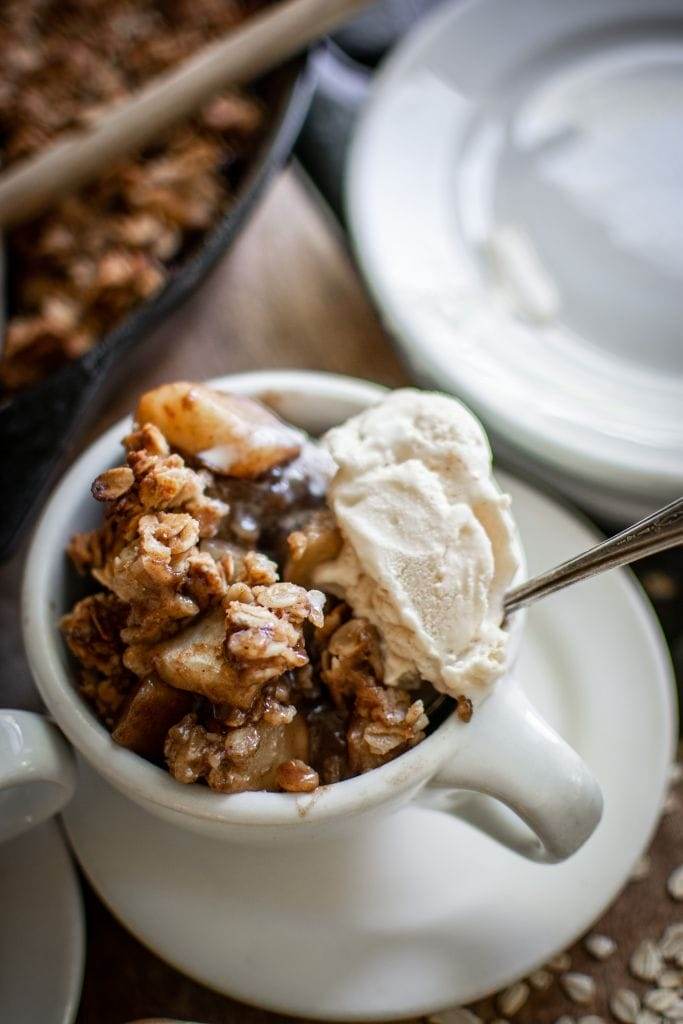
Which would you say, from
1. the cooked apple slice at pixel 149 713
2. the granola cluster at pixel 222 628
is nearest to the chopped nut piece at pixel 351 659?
the granola cluster at pixel 222 628

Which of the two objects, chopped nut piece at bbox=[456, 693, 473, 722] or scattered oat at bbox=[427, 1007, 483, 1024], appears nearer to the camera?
chopped nut piece at bbox=[456, 693, 473, 722]

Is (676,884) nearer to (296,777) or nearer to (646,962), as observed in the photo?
(646,962)

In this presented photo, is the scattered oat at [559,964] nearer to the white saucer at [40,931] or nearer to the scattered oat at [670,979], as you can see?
the scattered oat at [670,979]

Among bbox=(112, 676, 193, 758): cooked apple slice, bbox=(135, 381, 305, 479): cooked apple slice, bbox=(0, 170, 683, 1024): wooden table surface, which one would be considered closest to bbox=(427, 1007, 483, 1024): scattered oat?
bbox=(0, 170, 683, 1024): wooden table surface

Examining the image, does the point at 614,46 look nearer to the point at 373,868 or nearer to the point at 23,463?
the point at 23,463

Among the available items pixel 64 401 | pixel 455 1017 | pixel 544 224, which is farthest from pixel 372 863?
pixel 544 224

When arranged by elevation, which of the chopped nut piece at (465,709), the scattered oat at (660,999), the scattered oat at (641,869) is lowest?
the scattered oat at (660,999)

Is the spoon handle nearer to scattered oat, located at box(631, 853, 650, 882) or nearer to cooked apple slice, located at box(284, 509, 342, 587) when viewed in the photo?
cooked apple slice, located at box(284, 509, 342, 587)
